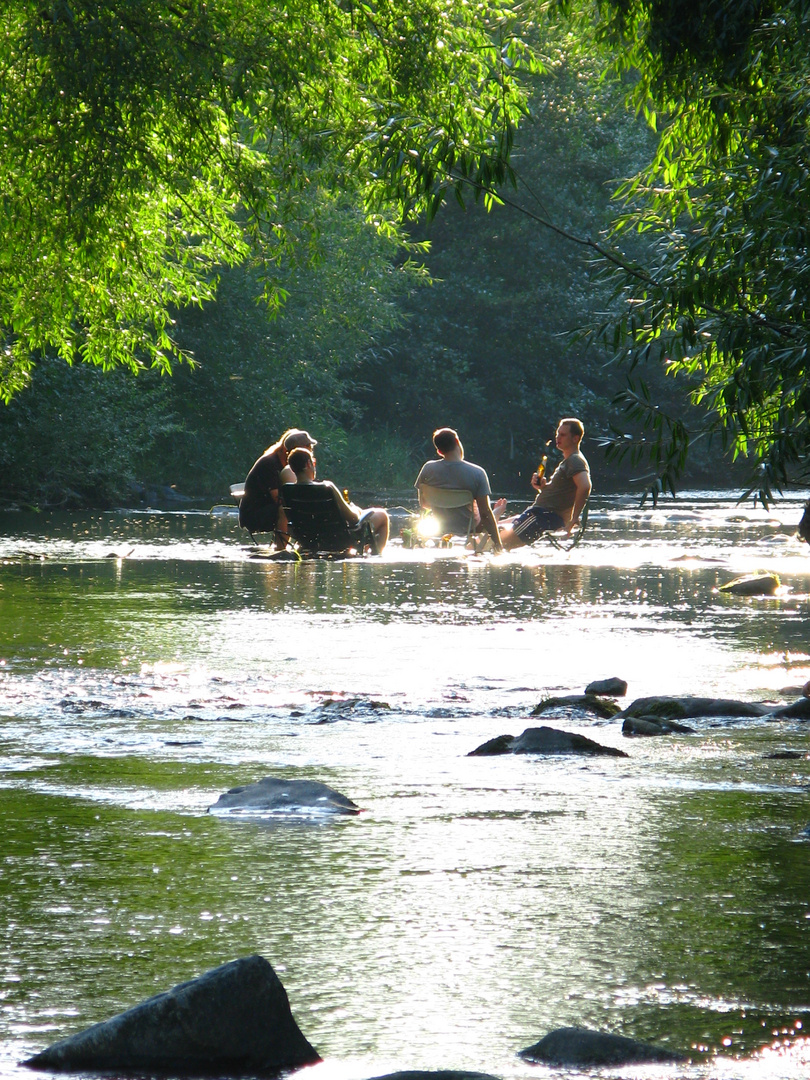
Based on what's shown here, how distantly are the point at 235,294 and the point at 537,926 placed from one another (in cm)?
3596

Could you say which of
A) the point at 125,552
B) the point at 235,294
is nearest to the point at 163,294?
the point at 125,552

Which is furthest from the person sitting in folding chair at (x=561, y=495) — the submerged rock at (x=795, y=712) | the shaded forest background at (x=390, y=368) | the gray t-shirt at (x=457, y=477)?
the shaded forest background at (x=390, y=368)

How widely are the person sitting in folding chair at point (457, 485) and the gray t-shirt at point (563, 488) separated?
629 millimetres

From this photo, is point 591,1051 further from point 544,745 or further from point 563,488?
point 563,488

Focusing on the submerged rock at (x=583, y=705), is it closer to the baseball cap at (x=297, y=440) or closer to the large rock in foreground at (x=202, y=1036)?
the large rock in foreground at (x=202, y=1036)

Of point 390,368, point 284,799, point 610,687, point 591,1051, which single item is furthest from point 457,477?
point 390,368

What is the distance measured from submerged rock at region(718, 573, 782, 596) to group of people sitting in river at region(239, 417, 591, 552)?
7.25 ft

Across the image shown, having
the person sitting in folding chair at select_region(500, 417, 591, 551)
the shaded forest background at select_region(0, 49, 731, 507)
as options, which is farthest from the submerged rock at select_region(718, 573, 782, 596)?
the shaded forest background at select_region(0, 49, 731, 507)

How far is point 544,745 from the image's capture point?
23.9 feet

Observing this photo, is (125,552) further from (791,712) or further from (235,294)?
(235,294)

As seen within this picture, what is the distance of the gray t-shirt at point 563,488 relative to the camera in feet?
59.1

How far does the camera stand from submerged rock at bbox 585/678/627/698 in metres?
9.34

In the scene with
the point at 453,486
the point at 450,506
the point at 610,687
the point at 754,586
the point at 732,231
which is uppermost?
the point at 732,231

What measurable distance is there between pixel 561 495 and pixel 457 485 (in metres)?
1.19
